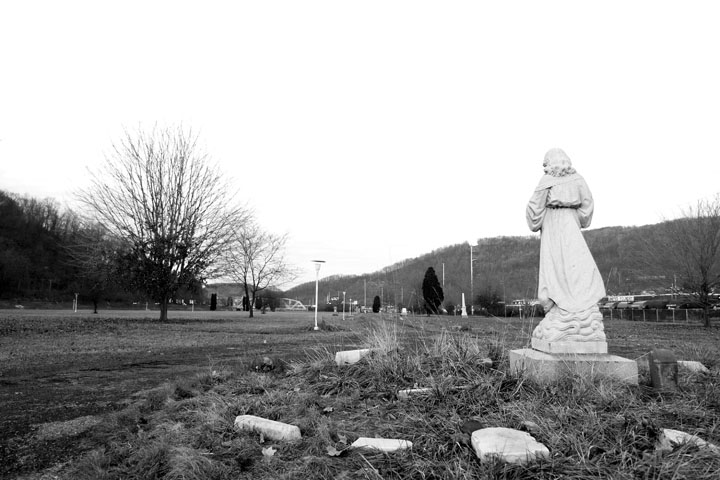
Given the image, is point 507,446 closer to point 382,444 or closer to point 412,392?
point 382,444

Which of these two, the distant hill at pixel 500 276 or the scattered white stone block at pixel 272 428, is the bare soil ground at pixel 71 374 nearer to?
the scattered white stone block at pixel 272 428

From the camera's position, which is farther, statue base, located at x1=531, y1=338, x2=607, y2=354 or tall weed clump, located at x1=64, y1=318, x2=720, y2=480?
statue base, located at x1=531, y1=338, x2=607, y2=354

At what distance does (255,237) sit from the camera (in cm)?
3544

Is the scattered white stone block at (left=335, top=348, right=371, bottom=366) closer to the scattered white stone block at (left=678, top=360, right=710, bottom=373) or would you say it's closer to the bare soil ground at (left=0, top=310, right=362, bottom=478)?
the bare soil ground at (left=0, top=310, right=362, bottom=478)

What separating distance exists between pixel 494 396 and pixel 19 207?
62328mm

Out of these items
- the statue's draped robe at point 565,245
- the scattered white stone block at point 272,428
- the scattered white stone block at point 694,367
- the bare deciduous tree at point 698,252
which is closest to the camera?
the scattered white stone block at point 272,428

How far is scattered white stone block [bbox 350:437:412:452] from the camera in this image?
9.68ft

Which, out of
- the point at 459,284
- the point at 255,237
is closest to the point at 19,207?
the point at 255,237

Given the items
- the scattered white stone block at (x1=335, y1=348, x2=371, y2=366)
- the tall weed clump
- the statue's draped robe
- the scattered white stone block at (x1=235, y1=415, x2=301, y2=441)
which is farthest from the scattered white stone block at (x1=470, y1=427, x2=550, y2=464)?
the scattered white stone block at (x1=335, y1=348, x2=371, y2=366)

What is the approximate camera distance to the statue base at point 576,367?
13.8 ft

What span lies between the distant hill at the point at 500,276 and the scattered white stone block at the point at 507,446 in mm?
4256

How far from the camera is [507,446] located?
2.68 metres

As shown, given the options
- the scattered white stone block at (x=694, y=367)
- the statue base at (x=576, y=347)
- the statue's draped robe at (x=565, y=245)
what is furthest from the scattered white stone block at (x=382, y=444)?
the scattered white stone block at (x=694, y=367)

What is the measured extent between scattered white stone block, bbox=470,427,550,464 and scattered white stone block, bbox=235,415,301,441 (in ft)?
4.40
